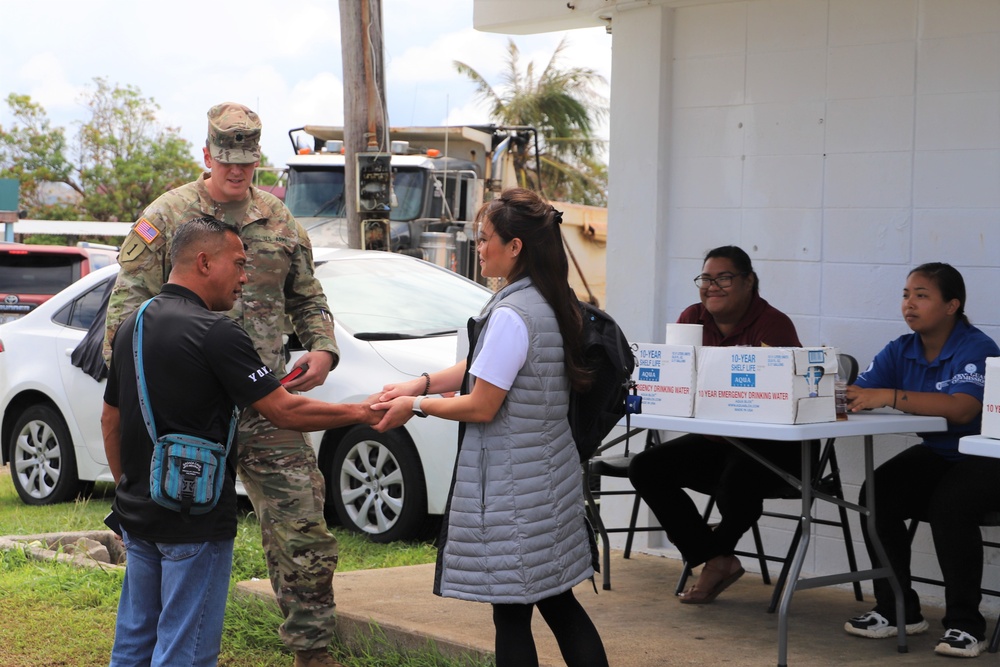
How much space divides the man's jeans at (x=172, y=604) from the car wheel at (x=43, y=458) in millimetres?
5243

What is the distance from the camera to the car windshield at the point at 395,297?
7449mm

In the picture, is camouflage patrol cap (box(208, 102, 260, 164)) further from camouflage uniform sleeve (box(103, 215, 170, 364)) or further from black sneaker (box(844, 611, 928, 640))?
black sneaker (box(844, 611, 928, 640))

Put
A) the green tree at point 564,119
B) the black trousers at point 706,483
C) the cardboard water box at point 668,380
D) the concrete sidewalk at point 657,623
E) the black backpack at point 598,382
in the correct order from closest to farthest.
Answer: the black backpack at point 598,382
the concrete sidewalk at point 657,623
the cardboard water box at point 668,380
the black trousers at point 706,483
the green tree at point 564,119

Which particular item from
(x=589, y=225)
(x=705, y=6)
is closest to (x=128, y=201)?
(x=589, y=225)

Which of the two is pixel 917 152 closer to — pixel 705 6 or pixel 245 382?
pixel 705 6

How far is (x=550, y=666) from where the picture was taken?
4273 millimetres

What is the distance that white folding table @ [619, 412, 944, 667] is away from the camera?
14.2 ft

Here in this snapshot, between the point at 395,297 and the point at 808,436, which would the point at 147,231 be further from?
the point at 395,297

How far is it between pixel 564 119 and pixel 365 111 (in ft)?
72.3

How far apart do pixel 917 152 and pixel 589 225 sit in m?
14.2

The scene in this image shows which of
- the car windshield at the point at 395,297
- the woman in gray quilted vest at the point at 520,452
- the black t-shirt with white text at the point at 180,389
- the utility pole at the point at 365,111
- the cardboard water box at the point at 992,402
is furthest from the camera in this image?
the utility pole at the point at 365,111

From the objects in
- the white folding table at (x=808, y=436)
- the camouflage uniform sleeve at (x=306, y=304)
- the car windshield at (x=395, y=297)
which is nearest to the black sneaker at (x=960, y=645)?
the white folding table at (x=808, y=436)

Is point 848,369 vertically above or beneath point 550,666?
above

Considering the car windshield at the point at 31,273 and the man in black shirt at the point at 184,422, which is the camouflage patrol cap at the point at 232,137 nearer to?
the man in black shirt at the point at 184,422
